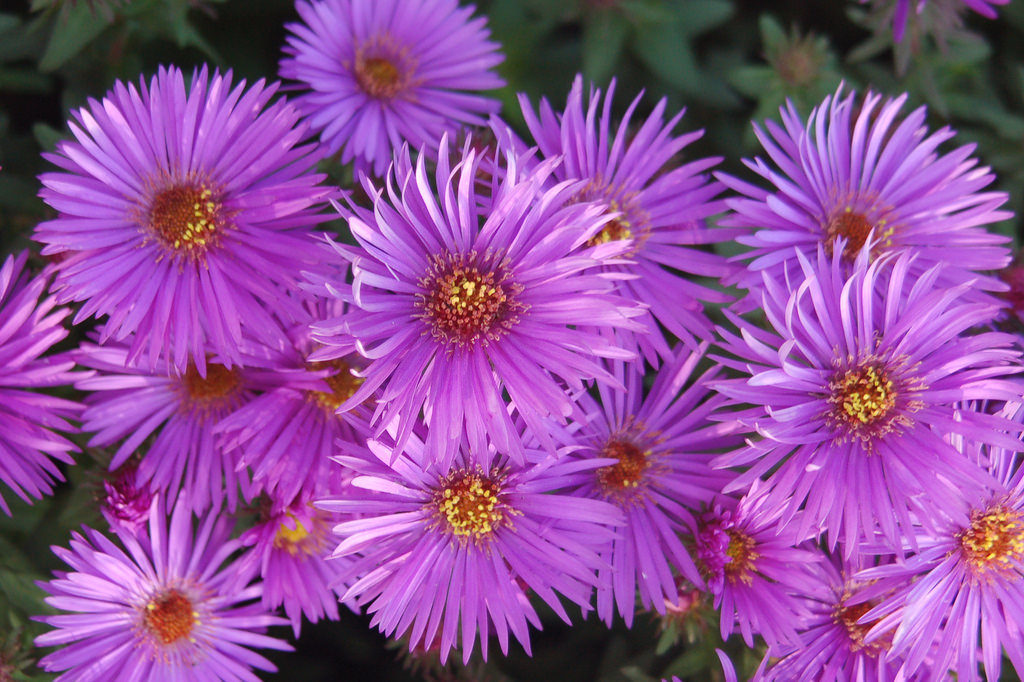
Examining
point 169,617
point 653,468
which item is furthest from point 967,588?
point 169,617

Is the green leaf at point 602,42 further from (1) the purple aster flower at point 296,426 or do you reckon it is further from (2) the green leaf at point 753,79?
(1) the purple aster flower at point 296,426

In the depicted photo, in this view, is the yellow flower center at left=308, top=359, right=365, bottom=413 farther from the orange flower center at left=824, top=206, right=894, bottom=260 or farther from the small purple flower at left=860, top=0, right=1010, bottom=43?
the small purple flower at left=860, top=0, right=1010, bottom=43

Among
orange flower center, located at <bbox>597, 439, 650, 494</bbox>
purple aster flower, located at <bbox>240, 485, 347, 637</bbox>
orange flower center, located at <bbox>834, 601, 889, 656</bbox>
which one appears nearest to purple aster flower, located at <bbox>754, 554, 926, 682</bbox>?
orange flower center, located at <bbox>834, 601, 889, 656</bbox>

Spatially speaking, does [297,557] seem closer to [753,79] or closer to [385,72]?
[385,72]

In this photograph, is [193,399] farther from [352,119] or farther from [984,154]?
[984,154]

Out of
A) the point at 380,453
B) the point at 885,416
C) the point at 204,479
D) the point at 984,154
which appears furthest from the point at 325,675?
the point at 984,154

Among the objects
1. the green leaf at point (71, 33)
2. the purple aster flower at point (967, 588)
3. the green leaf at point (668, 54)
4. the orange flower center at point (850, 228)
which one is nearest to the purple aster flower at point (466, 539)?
the purple aster flower at point (967, 588)
